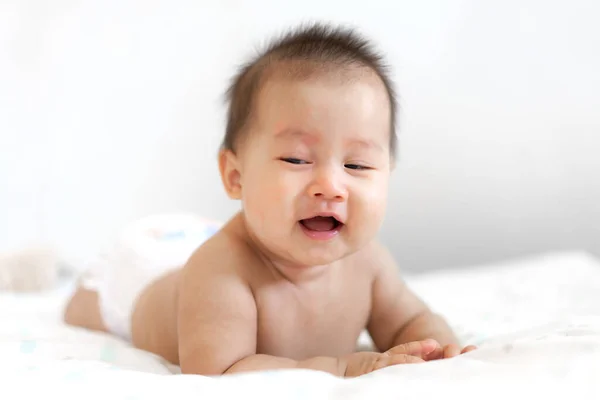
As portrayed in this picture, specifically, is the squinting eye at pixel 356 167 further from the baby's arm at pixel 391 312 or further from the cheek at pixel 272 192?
the baby's arm at pixel 391 312

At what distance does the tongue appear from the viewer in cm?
85

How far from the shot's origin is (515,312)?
1226mm

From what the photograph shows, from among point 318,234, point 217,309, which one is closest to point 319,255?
point 318,234

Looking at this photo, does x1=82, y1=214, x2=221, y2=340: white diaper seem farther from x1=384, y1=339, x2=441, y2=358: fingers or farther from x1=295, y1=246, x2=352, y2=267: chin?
x1=384, y1=339, x2=441, y2=358: fingers

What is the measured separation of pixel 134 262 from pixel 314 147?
1.66 ft

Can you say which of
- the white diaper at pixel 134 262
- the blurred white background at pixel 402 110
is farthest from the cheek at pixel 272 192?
the blurred white background at pixel 402 110

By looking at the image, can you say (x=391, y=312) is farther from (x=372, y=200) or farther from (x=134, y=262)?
(x=134, y=262)

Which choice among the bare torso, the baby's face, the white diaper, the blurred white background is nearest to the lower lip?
the baby's face

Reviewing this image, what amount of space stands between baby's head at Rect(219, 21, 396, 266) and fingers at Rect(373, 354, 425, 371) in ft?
0.47

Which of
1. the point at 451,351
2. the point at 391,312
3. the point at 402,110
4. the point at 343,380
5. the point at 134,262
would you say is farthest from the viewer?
the point at 402,110

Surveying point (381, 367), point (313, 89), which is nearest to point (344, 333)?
point (381, 367)

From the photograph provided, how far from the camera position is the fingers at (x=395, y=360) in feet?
2.45

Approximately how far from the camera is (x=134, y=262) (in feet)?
3.96

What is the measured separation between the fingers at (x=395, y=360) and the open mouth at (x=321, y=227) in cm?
15
